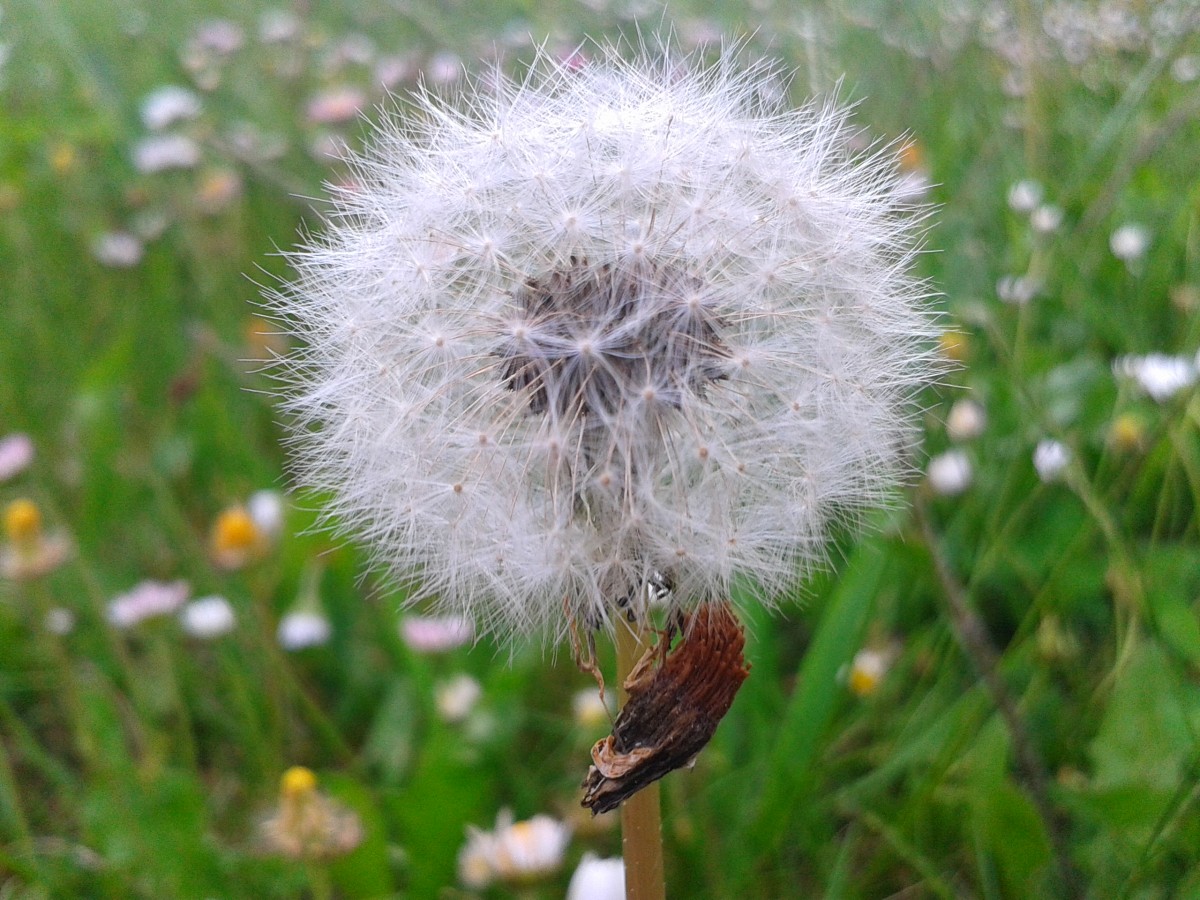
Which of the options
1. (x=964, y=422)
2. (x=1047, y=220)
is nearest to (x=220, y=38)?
(x=1047, y=220)

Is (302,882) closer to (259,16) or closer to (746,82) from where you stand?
(746,82)

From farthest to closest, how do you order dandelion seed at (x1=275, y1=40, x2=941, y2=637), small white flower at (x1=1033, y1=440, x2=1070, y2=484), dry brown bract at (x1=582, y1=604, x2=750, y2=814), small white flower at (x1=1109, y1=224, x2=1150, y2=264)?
small white flower at (x1=1109, y1=224, x2=1150, y2=264)
small white flower at (x1=1033, y1=440, x2=1070, y2=484)
dandelion seed at (x1=275, y1=40, x2=941, y2=637)
dry brown bract at (x1=582, y1=604, x2=750, y2=814)

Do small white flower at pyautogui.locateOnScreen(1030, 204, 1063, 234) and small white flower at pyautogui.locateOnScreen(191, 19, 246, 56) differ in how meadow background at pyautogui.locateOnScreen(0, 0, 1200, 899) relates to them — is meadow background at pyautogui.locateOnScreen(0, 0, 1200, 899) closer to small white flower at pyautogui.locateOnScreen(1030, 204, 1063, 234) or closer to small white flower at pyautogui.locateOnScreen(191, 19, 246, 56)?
small white flower at pyautogui.locateOnScreen(1030, 204, 1063, 234)

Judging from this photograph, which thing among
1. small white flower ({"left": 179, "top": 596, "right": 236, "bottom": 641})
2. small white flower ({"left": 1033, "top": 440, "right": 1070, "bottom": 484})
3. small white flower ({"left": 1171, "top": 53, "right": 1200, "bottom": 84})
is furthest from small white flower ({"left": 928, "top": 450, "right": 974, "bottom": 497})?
small white flower ({"left": 179, "top": 596, "right": 236, "bottom": 641})

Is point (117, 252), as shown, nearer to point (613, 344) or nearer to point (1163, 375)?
point (613, 344)

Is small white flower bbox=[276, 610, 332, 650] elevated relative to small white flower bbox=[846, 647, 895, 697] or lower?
lower

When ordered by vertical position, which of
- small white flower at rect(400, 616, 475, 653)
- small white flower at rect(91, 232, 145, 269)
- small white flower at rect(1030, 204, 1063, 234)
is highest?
small white flower at rect(1030, 204, 1063, 234)
